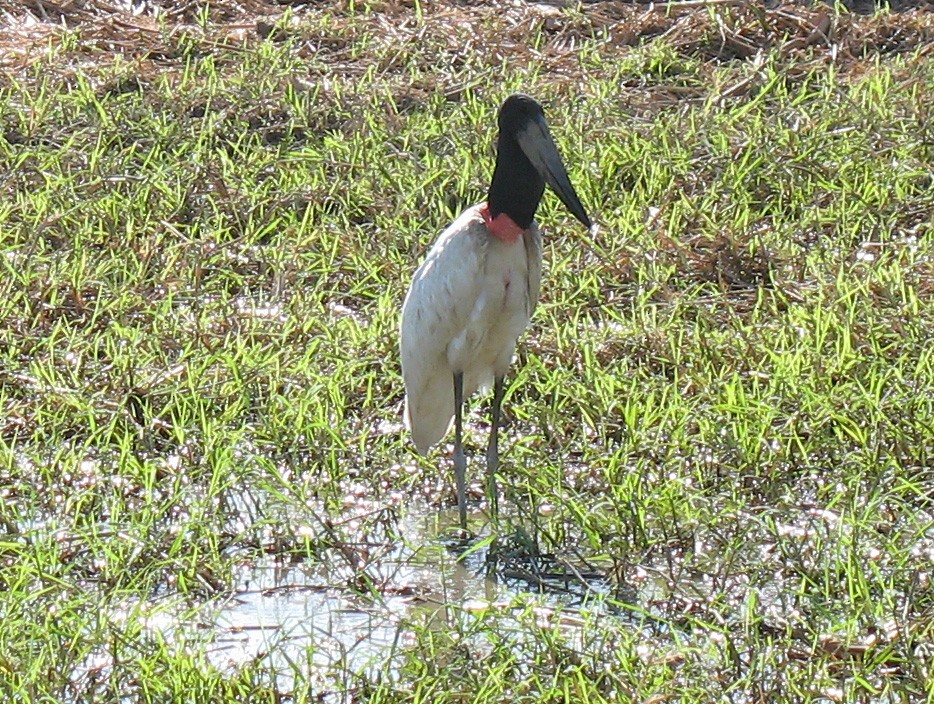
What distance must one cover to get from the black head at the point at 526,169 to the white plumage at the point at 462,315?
0.09 metres

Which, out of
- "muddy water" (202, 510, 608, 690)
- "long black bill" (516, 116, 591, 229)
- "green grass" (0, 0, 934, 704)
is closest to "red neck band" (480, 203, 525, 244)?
"long black bill" (516, 116, 591, 229)

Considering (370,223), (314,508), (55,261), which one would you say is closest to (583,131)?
(370,223)

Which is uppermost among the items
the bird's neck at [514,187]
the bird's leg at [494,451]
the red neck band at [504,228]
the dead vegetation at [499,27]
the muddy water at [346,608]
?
the dead vegetation at [499,27]

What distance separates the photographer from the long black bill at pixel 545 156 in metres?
4.97

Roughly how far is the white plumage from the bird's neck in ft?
0.20

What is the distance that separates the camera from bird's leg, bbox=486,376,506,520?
4.77 metres

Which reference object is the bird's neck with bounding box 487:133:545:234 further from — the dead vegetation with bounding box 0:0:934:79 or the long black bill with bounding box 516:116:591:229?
the dead vegetation with bounding box 0:0:934:79

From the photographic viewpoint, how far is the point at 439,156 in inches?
296

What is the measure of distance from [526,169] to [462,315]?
475 millimetres

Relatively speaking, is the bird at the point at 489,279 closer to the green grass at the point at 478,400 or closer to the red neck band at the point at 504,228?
the red neck band at the point at 504,228

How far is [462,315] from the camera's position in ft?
16.3

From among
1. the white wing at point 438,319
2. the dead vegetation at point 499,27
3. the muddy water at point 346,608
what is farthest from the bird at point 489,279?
the dead vegetation at point 499,27

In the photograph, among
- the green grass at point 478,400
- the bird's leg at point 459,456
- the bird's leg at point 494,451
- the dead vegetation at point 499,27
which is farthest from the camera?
the dead vegetation at point 499,27

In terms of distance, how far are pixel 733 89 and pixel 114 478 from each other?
422 cm
